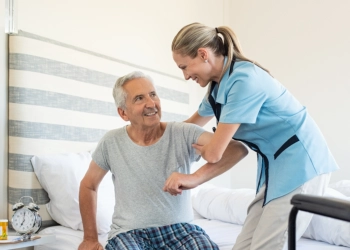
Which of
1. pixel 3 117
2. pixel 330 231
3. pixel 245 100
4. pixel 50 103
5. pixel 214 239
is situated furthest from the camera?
pixel 50 103

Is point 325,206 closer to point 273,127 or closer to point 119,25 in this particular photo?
point 273,127

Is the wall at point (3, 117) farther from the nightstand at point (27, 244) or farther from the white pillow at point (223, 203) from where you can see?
the white pillow at point (223, 203)

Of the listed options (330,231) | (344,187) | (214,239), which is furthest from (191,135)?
Answer: (344,187)

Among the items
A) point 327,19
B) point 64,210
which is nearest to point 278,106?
point 64,210

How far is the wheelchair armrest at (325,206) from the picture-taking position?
90 centimetres

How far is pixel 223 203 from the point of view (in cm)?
274

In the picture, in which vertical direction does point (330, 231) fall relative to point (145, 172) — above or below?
below

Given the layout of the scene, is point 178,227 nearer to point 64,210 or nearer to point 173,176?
point 173,176

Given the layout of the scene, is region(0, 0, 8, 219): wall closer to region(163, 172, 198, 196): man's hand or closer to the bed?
the bed

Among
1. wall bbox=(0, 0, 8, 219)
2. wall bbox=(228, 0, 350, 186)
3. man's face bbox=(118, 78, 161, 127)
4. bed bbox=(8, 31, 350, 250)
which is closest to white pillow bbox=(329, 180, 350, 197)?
bed bbox=(8, 31, 350, 250)

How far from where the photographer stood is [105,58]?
301 cm

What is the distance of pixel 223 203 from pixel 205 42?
123cm

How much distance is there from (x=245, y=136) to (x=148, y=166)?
0.48m

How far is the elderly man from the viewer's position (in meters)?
1.96
